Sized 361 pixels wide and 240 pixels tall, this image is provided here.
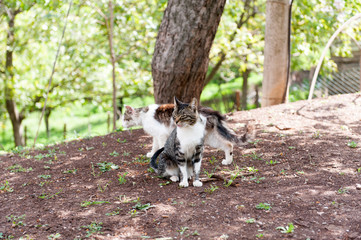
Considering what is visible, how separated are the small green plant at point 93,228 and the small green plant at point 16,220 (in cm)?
74

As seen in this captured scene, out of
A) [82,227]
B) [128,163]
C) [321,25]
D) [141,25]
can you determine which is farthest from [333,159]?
[141,25]

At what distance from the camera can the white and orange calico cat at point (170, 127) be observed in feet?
17.2

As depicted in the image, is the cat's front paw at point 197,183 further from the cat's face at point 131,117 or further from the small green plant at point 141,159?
the cat's face at point 131,117

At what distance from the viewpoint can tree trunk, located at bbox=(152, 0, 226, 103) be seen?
6355 millimetres

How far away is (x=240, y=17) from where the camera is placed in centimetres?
1309

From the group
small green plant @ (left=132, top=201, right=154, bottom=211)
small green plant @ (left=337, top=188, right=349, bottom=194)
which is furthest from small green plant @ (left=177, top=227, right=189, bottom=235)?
small green plant @ (left=337, top=188, right=349, bottom=194)

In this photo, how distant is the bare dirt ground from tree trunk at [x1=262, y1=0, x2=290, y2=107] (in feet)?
4.74

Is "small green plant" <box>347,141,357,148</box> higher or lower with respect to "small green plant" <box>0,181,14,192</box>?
higher

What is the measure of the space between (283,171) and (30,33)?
33.4 ft

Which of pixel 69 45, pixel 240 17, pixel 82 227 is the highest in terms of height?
pixel 240 17

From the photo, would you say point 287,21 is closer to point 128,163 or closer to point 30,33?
point 128,163

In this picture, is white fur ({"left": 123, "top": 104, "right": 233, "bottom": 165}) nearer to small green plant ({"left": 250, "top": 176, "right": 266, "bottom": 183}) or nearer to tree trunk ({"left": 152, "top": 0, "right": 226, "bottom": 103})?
small green plant ({"left": 250, "top": 176, "right": 266, "bottom": 183})

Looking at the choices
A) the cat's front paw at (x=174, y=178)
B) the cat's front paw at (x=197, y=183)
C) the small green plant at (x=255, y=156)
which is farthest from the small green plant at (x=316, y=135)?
the cat's front paw at (x=174, y=178)

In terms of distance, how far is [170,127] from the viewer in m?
5.63
